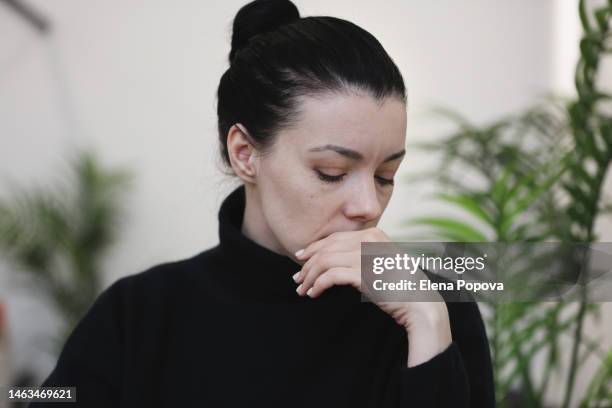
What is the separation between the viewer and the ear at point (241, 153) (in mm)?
920

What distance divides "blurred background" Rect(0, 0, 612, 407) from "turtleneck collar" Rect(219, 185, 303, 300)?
160cm

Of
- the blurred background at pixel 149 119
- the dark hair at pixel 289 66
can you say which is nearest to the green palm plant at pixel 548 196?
the dark hair at pixel 289 66

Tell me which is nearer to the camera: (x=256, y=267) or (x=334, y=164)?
(x=334, y=164)

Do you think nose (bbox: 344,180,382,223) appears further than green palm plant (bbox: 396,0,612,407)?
No

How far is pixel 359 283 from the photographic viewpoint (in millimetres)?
810

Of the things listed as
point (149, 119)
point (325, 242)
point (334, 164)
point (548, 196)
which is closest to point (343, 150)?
point (334, 164)

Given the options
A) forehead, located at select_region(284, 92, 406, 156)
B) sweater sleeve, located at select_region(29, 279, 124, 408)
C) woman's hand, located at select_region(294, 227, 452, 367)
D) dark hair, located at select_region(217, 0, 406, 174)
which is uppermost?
dark hair, located at select_region(217, 0, 406, 174)

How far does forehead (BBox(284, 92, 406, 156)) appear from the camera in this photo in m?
0.80

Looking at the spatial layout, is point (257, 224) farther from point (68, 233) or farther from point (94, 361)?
point (68, 233)

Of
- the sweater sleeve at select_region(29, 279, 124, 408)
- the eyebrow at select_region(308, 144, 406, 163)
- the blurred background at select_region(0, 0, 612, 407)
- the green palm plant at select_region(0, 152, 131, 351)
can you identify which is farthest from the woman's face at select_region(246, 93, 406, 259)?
the green palm plant at select_region(0, 152, 131, 351)

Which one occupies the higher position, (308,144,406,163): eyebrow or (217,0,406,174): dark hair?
(217,0,406,174): dark hair

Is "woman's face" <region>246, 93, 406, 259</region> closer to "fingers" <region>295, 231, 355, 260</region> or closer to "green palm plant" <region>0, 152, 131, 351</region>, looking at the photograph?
"fingers" <region>295, 231, 355, 260</region>

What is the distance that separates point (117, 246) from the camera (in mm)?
3301

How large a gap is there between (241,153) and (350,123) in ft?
0.65
